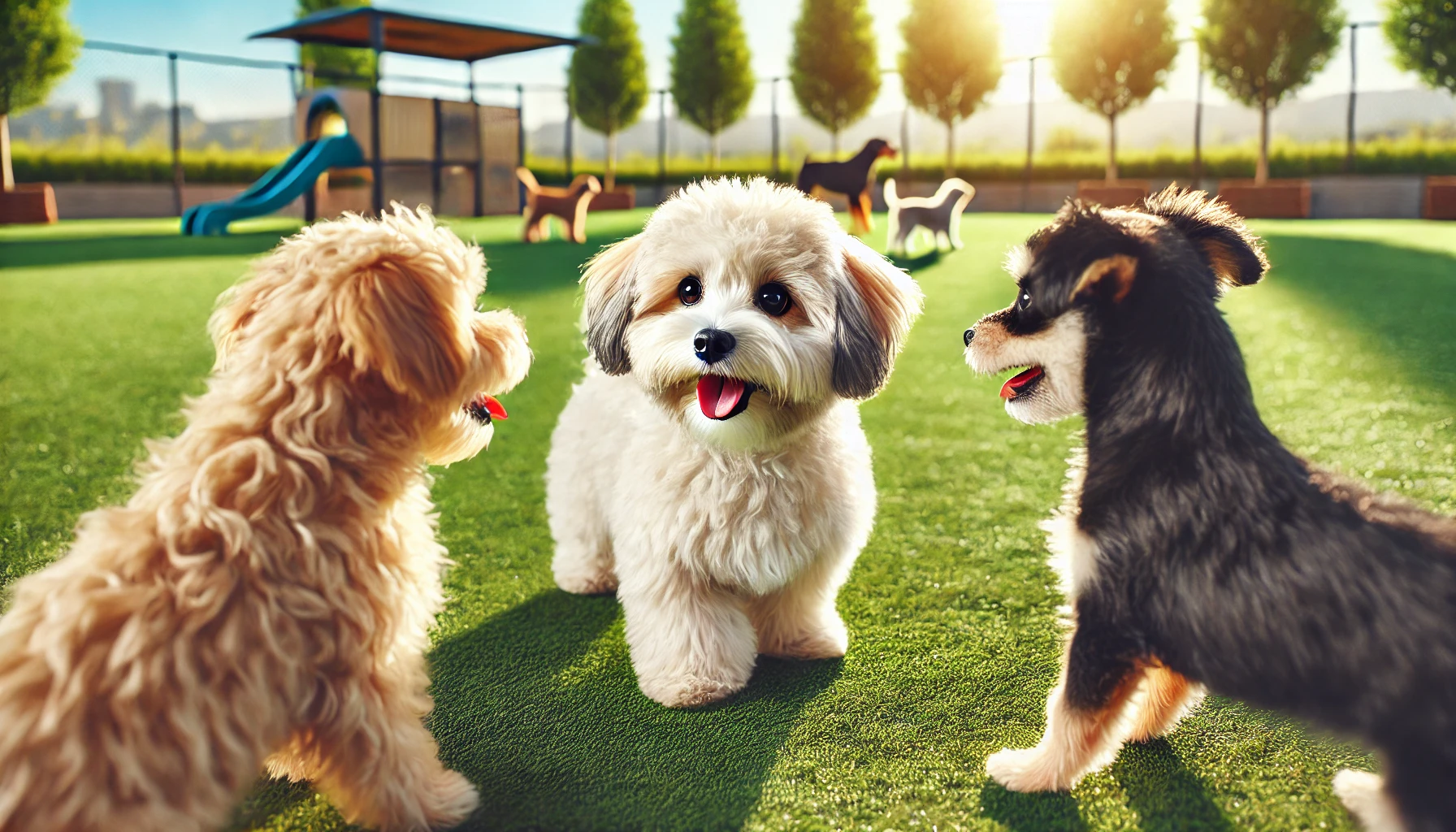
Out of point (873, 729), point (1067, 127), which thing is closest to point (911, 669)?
point (873, 729)

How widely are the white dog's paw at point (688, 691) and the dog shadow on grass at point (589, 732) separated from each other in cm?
3

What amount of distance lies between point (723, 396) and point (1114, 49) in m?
25.0

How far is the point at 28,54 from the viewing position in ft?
64.3

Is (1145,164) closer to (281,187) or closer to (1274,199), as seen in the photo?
(1274,199)

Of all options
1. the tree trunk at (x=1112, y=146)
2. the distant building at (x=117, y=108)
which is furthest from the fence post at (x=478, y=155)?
the tree trunk at (x=1112, y=146)

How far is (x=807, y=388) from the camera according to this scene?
2354 millimetres

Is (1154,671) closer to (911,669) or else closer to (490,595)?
(911,669)

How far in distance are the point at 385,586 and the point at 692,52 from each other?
2595 cm

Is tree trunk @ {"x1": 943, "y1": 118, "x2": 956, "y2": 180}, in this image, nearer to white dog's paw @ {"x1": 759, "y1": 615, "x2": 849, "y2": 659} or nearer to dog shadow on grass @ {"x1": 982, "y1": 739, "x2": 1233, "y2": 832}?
white dog's paw @ {"x1": 759, "y1": 615, "x2": 849, "y2": 659}

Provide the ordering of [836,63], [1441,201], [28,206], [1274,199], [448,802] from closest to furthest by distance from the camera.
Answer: [448,802], [1441,201], [28,206], [1274,199], [836,63]

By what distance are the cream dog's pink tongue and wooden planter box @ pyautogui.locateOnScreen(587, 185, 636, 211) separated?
21.6m

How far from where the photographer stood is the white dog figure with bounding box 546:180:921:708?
2.33 meters

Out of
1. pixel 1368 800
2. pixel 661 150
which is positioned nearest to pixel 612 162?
pixel 661 150

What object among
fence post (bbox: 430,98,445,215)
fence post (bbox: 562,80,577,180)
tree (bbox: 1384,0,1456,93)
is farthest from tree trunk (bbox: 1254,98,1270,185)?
fence post (bbox: 430,98,445,215)
